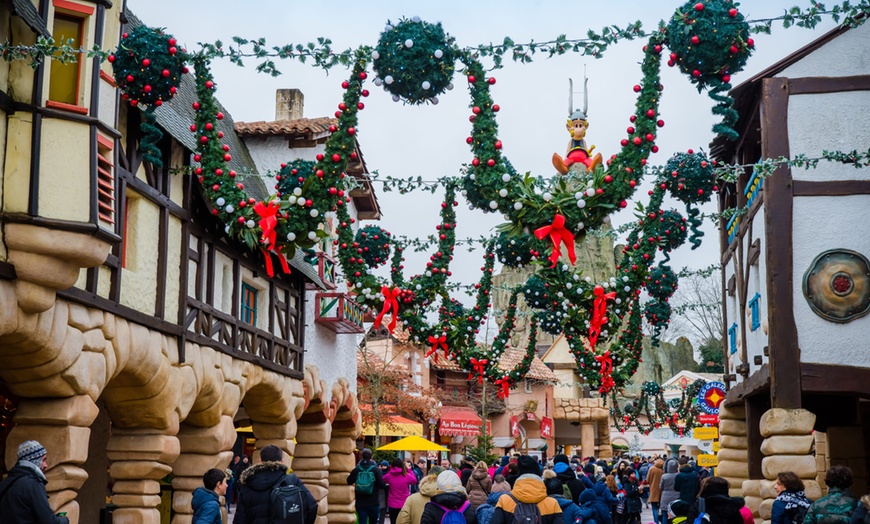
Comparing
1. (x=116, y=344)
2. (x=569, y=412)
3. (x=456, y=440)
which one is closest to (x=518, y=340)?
(x=569, y=412)

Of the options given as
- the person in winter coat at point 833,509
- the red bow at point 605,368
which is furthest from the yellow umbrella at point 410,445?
the person in winter coat at point 833,509

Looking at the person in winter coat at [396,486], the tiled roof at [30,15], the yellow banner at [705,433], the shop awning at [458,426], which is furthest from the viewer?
the shop awning at [458,426]

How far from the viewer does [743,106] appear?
1678cm

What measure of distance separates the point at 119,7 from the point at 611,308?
7415 millimetres

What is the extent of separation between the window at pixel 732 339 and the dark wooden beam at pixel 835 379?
5.71 meters

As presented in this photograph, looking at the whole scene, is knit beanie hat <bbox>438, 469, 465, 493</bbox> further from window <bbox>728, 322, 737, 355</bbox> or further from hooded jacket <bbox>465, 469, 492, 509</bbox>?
window <bbox>728, 322, 737, 355</bbox>

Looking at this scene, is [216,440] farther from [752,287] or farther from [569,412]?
[569,412]

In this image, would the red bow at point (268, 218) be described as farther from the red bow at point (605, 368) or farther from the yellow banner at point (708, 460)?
the yellow banner at point (708, 460)

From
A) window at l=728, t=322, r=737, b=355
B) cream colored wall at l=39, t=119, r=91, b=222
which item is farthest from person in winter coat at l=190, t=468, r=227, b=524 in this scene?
window at l=728, t=322, r=737, b=355

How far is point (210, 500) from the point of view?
9.29m

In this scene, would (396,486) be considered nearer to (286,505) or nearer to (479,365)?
(479,365)

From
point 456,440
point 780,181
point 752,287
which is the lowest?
point 456,440

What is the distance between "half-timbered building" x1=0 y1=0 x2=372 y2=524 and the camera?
9.17 metres

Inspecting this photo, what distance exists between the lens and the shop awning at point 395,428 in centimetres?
3378
